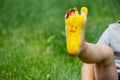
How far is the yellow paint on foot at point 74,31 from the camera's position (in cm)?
267

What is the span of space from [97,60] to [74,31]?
330mm

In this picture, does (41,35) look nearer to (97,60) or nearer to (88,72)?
(88,72)

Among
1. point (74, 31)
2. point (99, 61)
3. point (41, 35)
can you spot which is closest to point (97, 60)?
point (99, 61)

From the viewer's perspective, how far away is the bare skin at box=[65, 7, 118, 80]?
2.80 m

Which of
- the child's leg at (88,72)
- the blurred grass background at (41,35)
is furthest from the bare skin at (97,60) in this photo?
the blurred grass background at (41,35)

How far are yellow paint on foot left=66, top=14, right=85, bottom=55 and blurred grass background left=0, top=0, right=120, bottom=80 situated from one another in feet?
3.36

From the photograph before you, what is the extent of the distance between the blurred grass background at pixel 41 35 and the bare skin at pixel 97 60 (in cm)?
42

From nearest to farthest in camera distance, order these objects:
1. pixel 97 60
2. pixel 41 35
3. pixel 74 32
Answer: pixel 74 32 < pixel 97 60 < pixel 41 35

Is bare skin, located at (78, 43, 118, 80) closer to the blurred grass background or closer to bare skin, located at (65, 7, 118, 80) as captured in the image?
bare skin, located at (65, 7, 118, 80)

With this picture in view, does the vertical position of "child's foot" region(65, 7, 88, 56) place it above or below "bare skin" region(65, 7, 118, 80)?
above

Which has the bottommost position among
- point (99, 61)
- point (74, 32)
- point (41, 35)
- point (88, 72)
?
point (41, 35)

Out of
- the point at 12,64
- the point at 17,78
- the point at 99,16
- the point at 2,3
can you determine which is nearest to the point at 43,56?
the point at 12,64

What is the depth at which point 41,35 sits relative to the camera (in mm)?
5832

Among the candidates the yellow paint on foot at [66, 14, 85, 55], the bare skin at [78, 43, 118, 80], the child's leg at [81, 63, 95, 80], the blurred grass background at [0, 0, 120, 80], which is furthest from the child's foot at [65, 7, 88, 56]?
the blurred grass background at [0, 0, 120, 80]
